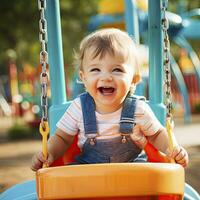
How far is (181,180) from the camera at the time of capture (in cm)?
132

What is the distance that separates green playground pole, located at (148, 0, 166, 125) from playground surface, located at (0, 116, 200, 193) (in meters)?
0.93

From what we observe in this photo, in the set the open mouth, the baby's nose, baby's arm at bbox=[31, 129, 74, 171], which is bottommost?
baby's arm at bbox=[31, 129, 74, 171]

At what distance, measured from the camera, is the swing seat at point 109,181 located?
1241 millimetres

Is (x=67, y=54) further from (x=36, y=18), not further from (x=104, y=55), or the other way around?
(x=104, y=55)

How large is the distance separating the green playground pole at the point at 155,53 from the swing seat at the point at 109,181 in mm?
759

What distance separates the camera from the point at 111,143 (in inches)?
64.7

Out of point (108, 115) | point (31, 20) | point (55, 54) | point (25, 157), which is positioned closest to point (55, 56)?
point (55, 54)

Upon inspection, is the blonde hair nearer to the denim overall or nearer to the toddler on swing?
the toddler on swing

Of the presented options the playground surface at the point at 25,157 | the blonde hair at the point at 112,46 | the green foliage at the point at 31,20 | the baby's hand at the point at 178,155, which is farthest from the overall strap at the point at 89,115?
the green foliage at the point at 31,20

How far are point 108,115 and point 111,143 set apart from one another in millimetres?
95

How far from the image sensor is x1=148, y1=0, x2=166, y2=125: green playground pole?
6.61 feet

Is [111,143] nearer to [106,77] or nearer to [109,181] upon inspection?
[106,77]

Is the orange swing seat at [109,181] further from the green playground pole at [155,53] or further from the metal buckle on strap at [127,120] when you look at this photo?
the green playground pole at [155,53]

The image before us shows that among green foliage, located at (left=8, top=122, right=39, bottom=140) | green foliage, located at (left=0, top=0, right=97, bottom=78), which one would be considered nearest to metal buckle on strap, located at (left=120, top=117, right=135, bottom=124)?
green foliage, located at (left=8, top=122, right=39, bottom=140)
